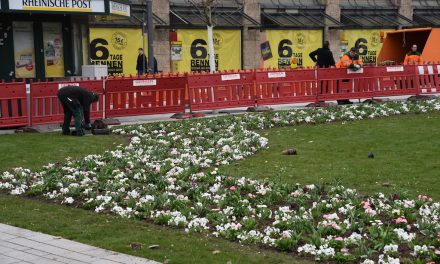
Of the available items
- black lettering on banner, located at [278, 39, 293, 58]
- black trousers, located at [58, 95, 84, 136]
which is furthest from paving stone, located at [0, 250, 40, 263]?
black lettering on banner, located at [278, 39, 293, 58]

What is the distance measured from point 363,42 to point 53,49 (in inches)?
875

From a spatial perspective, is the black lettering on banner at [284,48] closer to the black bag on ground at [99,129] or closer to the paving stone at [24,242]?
the black bag on ground at [99,129]

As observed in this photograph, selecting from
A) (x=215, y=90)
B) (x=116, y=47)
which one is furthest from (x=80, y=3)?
(x=116, y=47)

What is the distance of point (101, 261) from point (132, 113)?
12.6m

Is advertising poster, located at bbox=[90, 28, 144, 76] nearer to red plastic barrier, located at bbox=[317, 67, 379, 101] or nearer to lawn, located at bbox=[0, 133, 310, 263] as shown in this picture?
red plastic barrier, located at bbox=[317, 67, 379, 101]

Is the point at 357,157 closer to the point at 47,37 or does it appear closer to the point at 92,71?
the point at 92,71

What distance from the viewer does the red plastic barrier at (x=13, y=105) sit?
15969 mm

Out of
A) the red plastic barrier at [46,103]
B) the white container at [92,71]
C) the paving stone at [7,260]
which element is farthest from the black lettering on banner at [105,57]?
the paving stone at [7,260]

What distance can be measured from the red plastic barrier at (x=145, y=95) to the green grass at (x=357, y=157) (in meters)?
4.65

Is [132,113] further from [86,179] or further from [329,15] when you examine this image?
[329,15]

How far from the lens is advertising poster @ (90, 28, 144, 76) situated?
29891 mm

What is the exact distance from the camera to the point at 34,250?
20.6 ft

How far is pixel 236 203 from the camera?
303 inches

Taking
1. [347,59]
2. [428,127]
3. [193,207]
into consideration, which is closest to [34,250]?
[193,207]
